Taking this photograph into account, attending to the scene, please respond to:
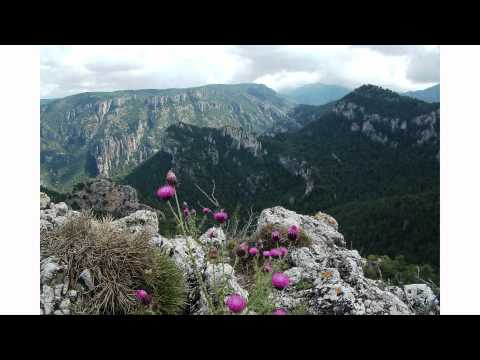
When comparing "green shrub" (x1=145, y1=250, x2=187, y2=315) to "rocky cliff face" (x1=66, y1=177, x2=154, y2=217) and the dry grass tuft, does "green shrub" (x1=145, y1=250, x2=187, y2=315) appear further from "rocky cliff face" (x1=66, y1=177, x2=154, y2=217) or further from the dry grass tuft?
"rocky cliff face" (x1=66, y1=177, x2=154, y2=217)

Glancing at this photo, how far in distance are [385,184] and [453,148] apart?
13978 centimetres

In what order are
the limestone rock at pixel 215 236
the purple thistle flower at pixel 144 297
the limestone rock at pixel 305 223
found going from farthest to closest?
the limestone rock at pixel 305 223
the limestone rock at pixel 215 236
the purple thistle flower at pixel 144 297

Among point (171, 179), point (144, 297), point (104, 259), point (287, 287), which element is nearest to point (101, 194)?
point (287, 287)

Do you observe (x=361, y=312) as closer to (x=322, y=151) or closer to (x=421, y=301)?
(x=421, y=301)

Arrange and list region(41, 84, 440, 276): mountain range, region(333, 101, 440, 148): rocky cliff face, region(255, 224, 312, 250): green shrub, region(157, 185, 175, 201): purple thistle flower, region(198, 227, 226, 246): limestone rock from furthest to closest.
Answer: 1. region(333, 101, 440, 148): rocky cliff face
2. region(41, 84, 440, 276): mountain range
3. region(255, 224, 312, 250): green shrub
4. region(198, 227, 226, 246): limestone rock
5. region(157, 185, 175, 201): purple thistle flower

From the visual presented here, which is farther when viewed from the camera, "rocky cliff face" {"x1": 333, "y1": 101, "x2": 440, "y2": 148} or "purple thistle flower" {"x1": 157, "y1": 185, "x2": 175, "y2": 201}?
"rocky cliff face" {"x1": 333, "y1": 101, "x2": 440, "y2": 148}

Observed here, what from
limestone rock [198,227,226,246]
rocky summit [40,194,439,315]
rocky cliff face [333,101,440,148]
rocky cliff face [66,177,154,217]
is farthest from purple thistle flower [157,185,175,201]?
rocky cliff face [333,101,440,148]

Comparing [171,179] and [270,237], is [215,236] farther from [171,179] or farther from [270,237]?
[171,179]

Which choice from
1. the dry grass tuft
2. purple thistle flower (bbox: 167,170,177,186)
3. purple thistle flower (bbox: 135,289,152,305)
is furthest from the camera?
the dry grass tuft

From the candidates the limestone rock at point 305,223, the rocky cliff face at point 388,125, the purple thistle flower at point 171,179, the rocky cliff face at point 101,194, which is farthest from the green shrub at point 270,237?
the rocky cliff face at point 388,125

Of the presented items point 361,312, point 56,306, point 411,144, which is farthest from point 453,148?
point 411,144

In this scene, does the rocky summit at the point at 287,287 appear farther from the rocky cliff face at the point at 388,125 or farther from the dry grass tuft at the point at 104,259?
the rocky cliff face at the point at 388,125

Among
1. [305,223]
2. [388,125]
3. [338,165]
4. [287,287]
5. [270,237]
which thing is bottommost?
[287,287]
